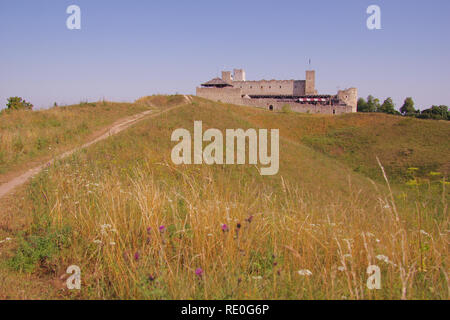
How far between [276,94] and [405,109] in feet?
72.9

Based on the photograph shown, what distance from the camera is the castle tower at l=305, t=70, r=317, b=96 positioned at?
5703 centimetres

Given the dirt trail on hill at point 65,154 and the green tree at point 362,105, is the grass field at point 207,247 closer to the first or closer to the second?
the dirt trail on hill at point 65,154

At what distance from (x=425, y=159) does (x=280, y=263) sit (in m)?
20.0

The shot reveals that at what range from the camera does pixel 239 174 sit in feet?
40.4

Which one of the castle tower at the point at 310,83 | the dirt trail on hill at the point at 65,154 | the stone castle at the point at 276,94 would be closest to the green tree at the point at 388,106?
the stone castle at the point at 276,94

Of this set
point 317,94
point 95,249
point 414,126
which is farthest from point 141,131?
point 317,94

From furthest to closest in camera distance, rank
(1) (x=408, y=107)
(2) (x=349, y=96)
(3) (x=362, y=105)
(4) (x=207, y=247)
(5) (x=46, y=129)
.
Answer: (3) (x=362, y=105) → (1) (x=408, y=107) → (2) (x=349, y=96) → (5) (x=46, y=129) → (4) (x=207, y=247)

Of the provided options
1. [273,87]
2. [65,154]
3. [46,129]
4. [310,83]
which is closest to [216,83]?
[273,87]

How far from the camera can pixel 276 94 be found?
6028 cm

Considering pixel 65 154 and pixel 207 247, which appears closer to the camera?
pixel 207 247

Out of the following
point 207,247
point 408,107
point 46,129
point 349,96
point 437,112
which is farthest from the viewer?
point 408,107

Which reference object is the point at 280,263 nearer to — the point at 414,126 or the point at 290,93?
the point at 414,126

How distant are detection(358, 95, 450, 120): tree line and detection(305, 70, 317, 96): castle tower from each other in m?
12.3

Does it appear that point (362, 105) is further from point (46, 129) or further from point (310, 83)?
point (46, 129)
